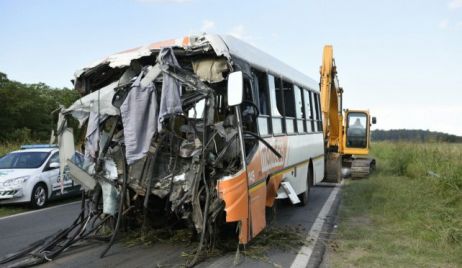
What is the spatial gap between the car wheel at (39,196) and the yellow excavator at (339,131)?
863 cm

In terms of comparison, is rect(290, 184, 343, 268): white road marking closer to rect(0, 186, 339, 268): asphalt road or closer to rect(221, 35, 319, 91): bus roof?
rect(0, 186, 339, 268): asphalt road

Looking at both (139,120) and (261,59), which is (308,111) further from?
(139,120)

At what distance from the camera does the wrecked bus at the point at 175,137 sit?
20.4 ft

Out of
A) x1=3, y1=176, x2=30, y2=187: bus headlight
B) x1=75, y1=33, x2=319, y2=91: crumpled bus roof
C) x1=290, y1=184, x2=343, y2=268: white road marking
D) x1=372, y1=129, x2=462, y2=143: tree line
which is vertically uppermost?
x1=75, y1=33, x2=319, y2=91: crumpled bus roof

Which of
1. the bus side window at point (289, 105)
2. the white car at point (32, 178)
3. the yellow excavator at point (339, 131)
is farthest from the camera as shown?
the yellow excavator at point (339, 131)

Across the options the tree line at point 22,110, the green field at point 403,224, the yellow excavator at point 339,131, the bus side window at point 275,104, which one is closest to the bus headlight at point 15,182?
the bus side window at point 275,104

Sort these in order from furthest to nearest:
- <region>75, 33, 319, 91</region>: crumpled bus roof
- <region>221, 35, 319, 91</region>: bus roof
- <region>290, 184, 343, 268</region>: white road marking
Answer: <region>221, 35, 319, 91</region>: bus roof, <region>290, 184, 343, 268</region>: white road marking, <region>75, 33, 319, 91</region>: crumpled bus roof

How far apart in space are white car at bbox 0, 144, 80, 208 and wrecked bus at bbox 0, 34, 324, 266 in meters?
5.01

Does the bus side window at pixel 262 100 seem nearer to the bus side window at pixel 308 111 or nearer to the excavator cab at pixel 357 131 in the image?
the bus side window at pixel 308 111

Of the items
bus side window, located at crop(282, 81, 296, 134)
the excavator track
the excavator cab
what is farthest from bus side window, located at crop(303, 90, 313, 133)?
the excavator cab

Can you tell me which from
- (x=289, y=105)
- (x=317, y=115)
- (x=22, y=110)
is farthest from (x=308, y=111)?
(x=22, y=110)

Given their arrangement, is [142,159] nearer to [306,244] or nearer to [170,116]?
[170,116]

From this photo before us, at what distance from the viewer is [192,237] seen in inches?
294

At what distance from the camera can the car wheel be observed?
12.1 metres
